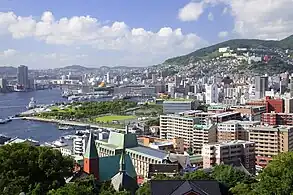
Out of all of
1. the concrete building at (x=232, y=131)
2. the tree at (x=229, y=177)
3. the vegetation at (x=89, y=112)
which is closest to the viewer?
the tree at (x=229, y=177)

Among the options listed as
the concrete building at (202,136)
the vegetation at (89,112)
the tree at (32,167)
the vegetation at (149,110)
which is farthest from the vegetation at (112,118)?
the tree at (32,167)

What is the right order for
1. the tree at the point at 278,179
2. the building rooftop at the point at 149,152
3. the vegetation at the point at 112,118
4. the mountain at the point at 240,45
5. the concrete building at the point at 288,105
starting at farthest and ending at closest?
the mountain at the point at 240,45 < the vegetation at the point at 112,118 < the concrete building at the point at 288,105 < the building rooftop at the point at 149,152 < the tree at the point at 278,179

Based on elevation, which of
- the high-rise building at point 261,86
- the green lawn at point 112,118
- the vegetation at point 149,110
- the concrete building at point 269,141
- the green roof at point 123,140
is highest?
the high-rise building at point 261,86

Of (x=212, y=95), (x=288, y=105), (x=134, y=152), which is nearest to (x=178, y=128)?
(x=134, y=152)

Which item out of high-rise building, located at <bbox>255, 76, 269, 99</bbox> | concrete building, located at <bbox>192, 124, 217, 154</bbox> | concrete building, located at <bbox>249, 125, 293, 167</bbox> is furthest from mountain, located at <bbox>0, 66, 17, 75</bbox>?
concrete building, located at <bbox>249, 125, 293, 167</bbox>

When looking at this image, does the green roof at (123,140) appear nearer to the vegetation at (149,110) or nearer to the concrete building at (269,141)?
the concrete building at (269,141)

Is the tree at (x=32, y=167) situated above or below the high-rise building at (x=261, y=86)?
below

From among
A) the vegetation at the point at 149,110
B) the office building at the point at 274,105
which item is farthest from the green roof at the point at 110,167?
the vegetation at the point at 149,110

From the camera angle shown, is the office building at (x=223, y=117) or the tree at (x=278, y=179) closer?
the tree at (x=278, y=179)
